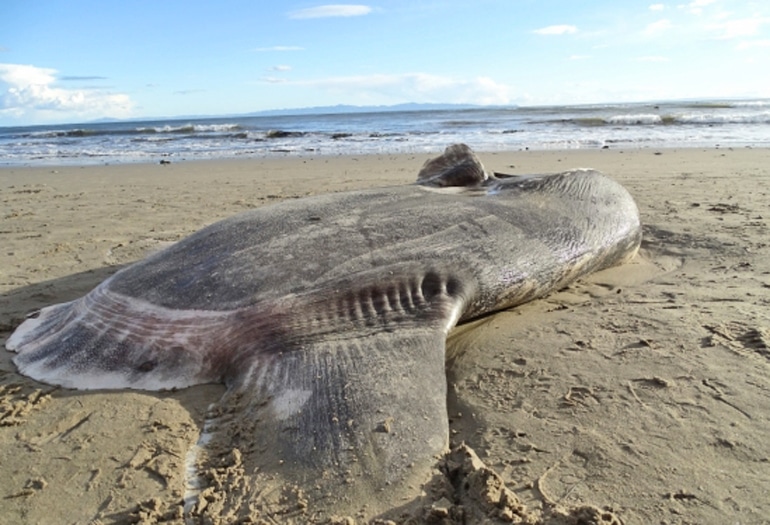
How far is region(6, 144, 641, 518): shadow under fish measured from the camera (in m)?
2.18

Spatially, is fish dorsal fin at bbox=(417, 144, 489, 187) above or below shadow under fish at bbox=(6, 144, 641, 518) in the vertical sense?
above

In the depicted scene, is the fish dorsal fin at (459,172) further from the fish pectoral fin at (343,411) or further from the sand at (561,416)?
the fish pectoral fin at (343,411)

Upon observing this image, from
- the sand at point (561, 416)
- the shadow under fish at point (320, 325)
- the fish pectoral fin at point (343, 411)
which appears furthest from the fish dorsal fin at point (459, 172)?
the fish pectoral fin at point (343, 411)

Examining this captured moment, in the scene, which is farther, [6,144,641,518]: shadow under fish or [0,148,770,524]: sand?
[6,144,641,518]: shadow under fish

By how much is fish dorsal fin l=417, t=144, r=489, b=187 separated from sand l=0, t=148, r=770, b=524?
1197 millimetres

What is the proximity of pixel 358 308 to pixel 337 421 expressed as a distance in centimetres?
75

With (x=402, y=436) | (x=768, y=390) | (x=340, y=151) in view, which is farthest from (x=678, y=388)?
(x=340, y=151)

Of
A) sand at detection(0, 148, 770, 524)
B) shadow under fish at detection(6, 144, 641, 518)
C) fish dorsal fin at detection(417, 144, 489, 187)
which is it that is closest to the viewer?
sand at detection(0, 148, 770, 524)

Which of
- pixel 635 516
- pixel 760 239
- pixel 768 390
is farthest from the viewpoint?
pixel 760 239

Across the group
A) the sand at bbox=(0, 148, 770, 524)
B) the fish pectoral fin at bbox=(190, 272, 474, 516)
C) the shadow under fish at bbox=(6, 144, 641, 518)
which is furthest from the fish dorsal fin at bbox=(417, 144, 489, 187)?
the fish pectoral fin at bbox=(190, 272, 474, 516)

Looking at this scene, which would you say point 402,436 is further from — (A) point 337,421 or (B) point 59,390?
(B) point 59,390

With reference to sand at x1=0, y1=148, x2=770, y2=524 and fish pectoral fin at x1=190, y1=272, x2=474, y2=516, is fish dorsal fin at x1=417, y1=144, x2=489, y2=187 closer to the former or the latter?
sand at x1=0, y1=148, x2=770, y2=524

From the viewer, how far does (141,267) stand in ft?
10.5

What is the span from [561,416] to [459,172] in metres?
2.52
